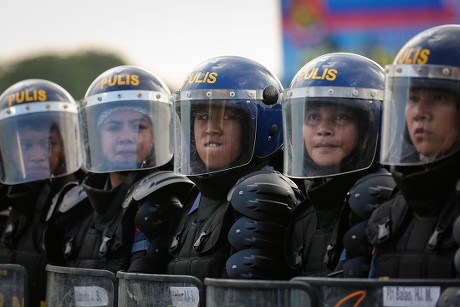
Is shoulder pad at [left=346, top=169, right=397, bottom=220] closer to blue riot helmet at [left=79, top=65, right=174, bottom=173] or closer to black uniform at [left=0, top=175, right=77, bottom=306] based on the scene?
blue riot helmet at [left=79, top=65, right=174, bottom=173]

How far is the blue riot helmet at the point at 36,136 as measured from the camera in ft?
31.2

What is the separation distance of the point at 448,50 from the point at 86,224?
11.5 ft

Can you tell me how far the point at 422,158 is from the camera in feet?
19.3

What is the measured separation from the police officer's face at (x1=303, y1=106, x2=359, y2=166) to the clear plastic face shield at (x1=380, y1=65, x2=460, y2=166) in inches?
20.1

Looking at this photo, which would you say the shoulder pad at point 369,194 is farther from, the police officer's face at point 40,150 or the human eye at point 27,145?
the human eye at point 27,145

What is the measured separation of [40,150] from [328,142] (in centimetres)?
341

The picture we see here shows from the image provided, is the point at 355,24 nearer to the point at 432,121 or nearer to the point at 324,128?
the point at 324,128

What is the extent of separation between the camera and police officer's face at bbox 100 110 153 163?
846cm

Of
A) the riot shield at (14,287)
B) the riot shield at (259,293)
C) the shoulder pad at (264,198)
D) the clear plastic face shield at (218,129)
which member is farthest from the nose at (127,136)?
the riot shield at (259,293)

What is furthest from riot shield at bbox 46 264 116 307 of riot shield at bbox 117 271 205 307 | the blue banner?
the blue banner

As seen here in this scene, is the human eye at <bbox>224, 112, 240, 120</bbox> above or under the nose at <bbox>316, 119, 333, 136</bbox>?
under

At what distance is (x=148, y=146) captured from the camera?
850 cm

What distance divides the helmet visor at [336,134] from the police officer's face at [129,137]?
6.16 feet

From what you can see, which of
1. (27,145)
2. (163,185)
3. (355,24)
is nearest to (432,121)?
(163,185)
